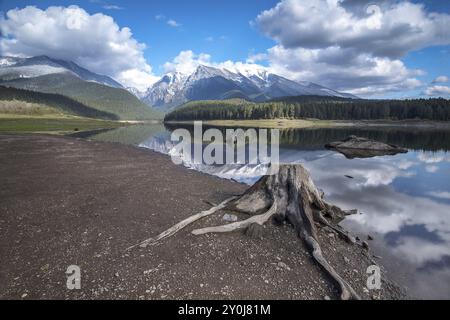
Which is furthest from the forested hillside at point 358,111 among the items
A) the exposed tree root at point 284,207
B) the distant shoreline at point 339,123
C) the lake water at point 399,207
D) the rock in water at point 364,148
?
the exposed tree root at point 284,207

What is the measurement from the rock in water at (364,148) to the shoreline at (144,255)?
43274 mm

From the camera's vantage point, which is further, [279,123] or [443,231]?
[279,123]

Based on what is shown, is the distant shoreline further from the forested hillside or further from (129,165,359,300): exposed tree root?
(129,165,359,300): exposed tree root

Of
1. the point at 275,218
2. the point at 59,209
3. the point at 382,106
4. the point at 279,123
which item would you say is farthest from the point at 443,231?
the point at 382,106

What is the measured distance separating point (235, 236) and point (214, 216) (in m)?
2.32

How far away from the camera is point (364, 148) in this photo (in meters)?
55.6

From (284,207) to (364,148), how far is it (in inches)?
1961

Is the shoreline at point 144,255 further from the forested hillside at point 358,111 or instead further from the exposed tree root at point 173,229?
the forested hillside at point 358,111

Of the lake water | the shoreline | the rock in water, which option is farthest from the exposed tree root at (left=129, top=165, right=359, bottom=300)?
the rock in water

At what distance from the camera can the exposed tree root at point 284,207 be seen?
1194 cm

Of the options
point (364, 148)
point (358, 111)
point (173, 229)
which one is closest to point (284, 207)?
point (173, 229)

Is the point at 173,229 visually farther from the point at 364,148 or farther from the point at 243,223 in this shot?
the point at 364,148

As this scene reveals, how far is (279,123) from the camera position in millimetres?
160000
